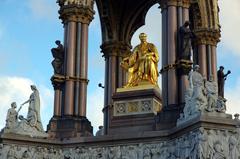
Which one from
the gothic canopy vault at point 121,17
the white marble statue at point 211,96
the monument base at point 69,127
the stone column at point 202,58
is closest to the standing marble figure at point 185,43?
the white marble statue at point 211,96

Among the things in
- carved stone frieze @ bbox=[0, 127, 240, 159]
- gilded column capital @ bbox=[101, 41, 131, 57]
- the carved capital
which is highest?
gilded column capital @ bbox=[101, 41, 131, 57]

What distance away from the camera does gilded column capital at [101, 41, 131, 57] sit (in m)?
28.9

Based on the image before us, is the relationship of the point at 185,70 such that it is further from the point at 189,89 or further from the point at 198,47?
the point at 198,47

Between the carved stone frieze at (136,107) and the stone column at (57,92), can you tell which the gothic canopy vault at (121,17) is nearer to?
the carved stone frieze at (136,107)

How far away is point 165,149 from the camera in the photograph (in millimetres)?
21062

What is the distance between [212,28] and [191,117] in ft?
27.7

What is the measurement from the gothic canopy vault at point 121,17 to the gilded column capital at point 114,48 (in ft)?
0.77

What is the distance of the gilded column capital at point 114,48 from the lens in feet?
94.8

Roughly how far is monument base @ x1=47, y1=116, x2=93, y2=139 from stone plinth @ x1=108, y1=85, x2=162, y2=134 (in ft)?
3.88

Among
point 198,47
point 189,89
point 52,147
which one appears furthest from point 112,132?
point 198,47

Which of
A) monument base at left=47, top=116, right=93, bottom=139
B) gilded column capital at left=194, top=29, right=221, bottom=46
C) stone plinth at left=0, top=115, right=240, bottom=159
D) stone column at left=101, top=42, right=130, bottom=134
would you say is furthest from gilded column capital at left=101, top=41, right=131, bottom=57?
stone plinth at left=0, top=115, right=240, bottom=159

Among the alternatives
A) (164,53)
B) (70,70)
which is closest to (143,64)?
(164,53)

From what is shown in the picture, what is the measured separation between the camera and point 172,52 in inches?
898

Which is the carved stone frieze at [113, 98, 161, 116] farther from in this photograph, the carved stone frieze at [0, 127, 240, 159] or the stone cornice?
the stone cornice
